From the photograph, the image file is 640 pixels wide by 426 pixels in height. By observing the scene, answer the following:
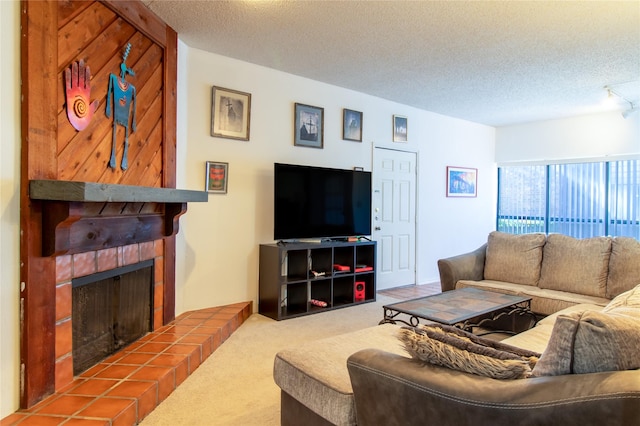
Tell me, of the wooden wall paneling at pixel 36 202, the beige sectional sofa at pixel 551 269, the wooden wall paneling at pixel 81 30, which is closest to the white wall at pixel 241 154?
the wooden wall paneling at pixel 81 30

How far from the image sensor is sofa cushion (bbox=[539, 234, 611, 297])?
3381 millimetres

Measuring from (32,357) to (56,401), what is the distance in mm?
249

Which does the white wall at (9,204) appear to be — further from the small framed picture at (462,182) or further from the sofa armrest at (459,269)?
the small framed picture at (462,182)

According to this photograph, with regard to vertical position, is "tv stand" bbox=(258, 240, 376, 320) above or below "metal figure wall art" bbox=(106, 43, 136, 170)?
below

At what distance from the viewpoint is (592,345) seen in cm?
105

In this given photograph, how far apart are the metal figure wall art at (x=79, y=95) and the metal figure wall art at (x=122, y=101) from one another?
0.62ft

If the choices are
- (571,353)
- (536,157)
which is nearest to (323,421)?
(571,353)

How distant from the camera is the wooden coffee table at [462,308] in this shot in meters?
2.58

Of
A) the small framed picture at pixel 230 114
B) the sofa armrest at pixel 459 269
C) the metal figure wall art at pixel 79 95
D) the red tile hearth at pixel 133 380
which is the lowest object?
the red tile hearth at pixel 133 380

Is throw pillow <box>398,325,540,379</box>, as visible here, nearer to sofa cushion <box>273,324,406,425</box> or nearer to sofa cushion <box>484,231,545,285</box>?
sofa cushion <box>273,324,406,425</box>

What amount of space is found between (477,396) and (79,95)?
239 cm

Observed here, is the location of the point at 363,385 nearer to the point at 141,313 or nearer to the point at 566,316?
the point at 566,316

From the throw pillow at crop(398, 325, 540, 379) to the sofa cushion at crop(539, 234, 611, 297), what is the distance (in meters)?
2.56

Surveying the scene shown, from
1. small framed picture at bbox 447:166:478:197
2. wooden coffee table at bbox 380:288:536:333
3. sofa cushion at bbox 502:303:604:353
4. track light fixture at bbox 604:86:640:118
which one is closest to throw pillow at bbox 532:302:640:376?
sofa cushion at bbox 502:303:604:353
